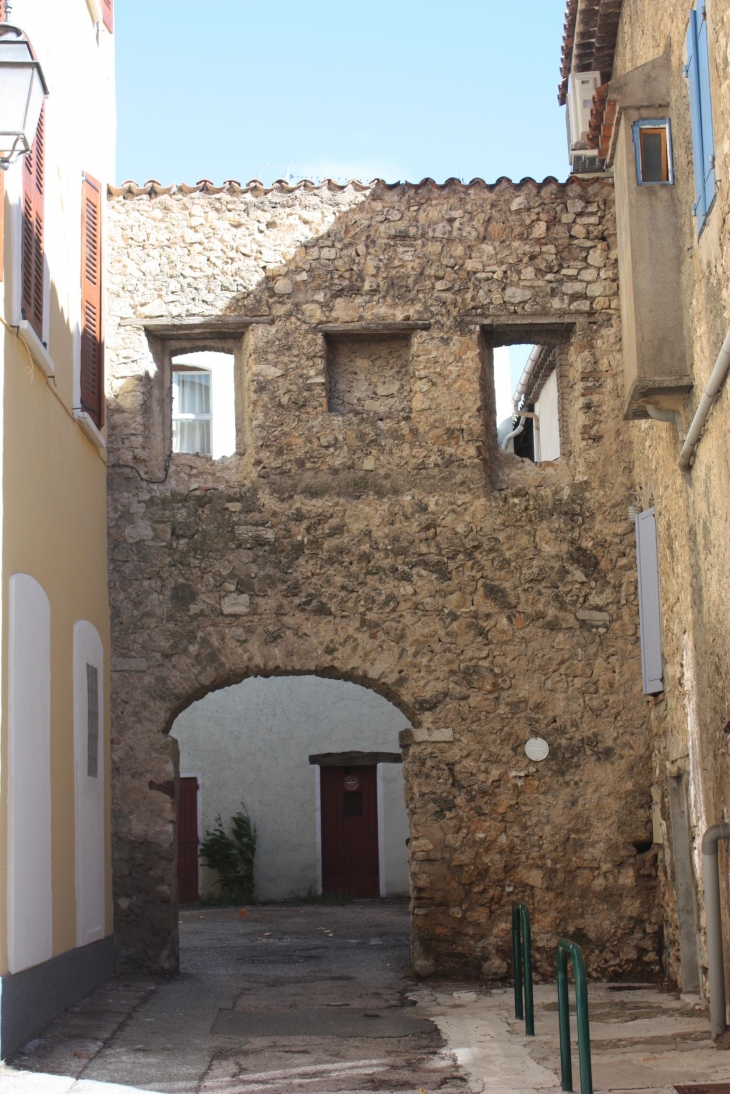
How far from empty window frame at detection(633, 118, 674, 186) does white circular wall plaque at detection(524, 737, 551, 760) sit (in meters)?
4.16

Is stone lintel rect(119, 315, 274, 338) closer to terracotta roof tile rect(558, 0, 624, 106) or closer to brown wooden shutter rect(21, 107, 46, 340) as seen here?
brown wooden shutter rect(21, 107, 46, 340)

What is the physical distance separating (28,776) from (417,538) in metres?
3.91

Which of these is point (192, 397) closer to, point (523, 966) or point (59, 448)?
point (59, 448)

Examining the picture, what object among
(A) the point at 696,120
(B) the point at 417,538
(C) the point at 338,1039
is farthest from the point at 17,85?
(C) the point at 338,1039

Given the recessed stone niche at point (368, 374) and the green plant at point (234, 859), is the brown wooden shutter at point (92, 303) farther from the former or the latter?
the green plant at point (234, 859)

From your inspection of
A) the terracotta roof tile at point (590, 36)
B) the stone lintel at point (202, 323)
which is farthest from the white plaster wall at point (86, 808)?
the terracotta roof tile at point (590, 36)

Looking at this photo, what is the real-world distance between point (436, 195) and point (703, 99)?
3.70 meters

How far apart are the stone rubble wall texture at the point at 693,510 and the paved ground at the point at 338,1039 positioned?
94 centimetres

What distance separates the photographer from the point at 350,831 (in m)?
17.9

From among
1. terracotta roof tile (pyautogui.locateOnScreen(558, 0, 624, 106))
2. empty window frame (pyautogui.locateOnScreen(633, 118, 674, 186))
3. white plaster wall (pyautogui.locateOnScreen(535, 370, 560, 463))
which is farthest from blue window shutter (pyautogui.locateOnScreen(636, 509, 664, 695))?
white plaster wall (pyautogui.locateOnScreen(535, 370, 560, 463))

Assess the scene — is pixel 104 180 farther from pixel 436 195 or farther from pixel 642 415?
pixel 642 415

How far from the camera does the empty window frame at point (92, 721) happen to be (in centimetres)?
877

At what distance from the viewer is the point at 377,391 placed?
401 inches

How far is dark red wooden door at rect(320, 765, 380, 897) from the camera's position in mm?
17781
